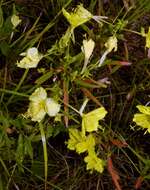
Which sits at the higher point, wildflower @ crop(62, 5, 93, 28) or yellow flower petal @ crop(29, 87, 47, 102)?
wildflower @ crop(62, 5, 93, 28)

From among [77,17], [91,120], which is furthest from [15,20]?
[91,120]

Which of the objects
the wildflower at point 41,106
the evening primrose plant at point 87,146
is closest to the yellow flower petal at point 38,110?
the wildflower at point 41,106

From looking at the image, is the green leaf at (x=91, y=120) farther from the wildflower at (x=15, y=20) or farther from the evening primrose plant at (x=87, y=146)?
the wildflower at (x=15, y=20)

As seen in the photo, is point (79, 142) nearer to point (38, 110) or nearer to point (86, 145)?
point (86, 145)

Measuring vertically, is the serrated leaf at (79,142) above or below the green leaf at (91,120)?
below

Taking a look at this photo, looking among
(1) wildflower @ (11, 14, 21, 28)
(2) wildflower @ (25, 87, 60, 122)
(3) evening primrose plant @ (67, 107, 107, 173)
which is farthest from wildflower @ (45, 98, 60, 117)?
(1) wildflower @ (11, 14, 21, 28)

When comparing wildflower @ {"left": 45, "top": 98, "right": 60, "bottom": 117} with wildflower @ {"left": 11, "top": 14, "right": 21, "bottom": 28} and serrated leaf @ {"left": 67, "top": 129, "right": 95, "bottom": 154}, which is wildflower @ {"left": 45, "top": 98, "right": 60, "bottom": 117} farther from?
wildflower @ {"left": 11, "top": 14, "right": 21, "bottom": 28}

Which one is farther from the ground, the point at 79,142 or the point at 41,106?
the point at 41,106

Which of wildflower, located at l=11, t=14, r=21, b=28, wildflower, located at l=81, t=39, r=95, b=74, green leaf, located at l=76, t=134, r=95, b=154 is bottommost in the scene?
green leaf, located at l=76, t=134, r=95, b=154
